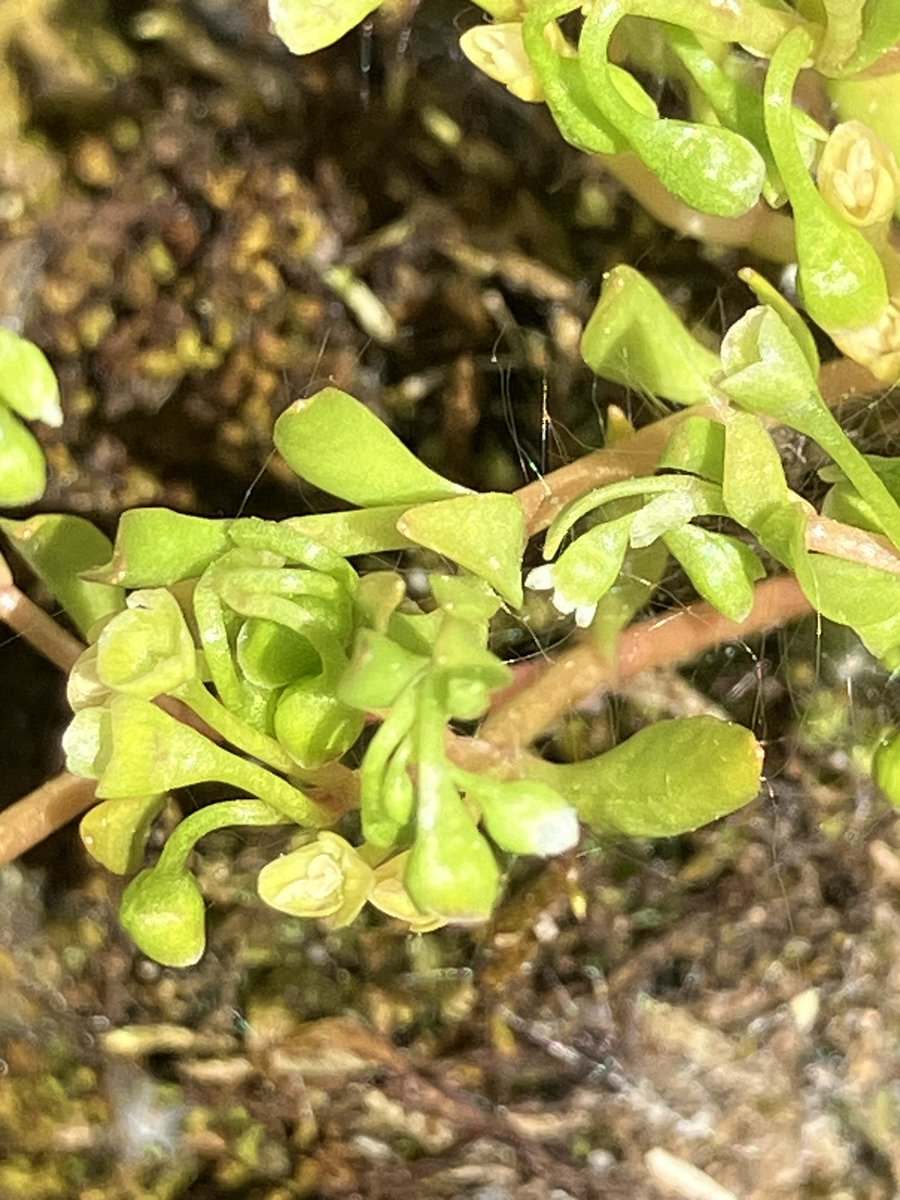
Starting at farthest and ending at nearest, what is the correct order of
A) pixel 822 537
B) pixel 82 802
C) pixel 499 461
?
pixel 499 461 < pixel 82 802 < pixel 822 537

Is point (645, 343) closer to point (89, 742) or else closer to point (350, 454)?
point (350, 454)

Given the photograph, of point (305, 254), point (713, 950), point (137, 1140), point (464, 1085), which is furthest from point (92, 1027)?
point (305, 254)

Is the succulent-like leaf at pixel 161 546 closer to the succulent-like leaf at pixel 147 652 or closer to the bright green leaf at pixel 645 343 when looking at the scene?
the succulent-like leaf at pixel 147 652

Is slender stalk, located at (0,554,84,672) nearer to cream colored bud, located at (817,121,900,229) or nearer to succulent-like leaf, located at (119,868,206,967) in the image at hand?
succulent-like leaf, located at (119,868,206,967)

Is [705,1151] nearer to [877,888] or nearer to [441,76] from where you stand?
[877,888]

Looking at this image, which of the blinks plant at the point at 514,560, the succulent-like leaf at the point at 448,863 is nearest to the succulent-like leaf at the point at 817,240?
the blinks plant at the point at 514,560

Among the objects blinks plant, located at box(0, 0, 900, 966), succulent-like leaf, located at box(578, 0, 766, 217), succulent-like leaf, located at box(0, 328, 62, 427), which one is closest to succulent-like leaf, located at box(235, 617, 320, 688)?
blinks plant, located at box(0, 0, 900, 966)

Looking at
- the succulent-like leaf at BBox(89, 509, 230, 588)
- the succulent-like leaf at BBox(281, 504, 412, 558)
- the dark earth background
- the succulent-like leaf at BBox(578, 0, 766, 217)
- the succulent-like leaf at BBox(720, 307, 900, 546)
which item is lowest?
the dark earth background

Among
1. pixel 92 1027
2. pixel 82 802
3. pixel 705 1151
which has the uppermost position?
pixel 82 802
